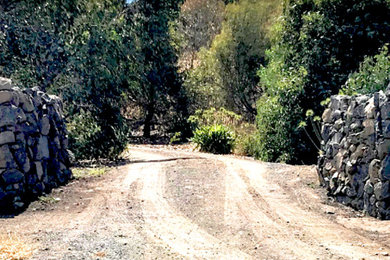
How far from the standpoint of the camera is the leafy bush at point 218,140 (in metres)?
18.9

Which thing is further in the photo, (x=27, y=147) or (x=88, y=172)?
(x=88, y=172)

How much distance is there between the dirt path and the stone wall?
29 cm

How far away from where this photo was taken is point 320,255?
19.7 ft

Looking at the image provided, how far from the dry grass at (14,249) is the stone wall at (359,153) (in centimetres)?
487

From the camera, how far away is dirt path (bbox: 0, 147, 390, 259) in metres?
6.15

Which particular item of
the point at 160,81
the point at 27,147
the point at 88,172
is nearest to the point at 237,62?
the point at 160,81

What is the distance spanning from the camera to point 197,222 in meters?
7.65

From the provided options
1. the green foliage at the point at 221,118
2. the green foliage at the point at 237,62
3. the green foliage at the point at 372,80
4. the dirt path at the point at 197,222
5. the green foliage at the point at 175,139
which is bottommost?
the dirt path at the point at 197,222

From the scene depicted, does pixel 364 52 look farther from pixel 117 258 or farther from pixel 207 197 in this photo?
pixel 117 258

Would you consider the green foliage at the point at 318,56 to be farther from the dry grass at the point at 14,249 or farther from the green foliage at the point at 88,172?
the dry grass at the point at 14,249

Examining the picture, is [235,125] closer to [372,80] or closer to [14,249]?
[372,80]

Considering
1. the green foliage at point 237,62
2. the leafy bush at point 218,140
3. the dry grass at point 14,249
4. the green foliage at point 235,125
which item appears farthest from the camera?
the green foliage at point 237,62

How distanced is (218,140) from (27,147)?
Result: 10.3 metres

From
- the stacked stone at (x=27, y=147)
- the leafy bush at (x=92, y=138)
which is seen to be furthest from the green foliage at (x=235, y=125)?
the stacked stone at (x=27, y=147)
